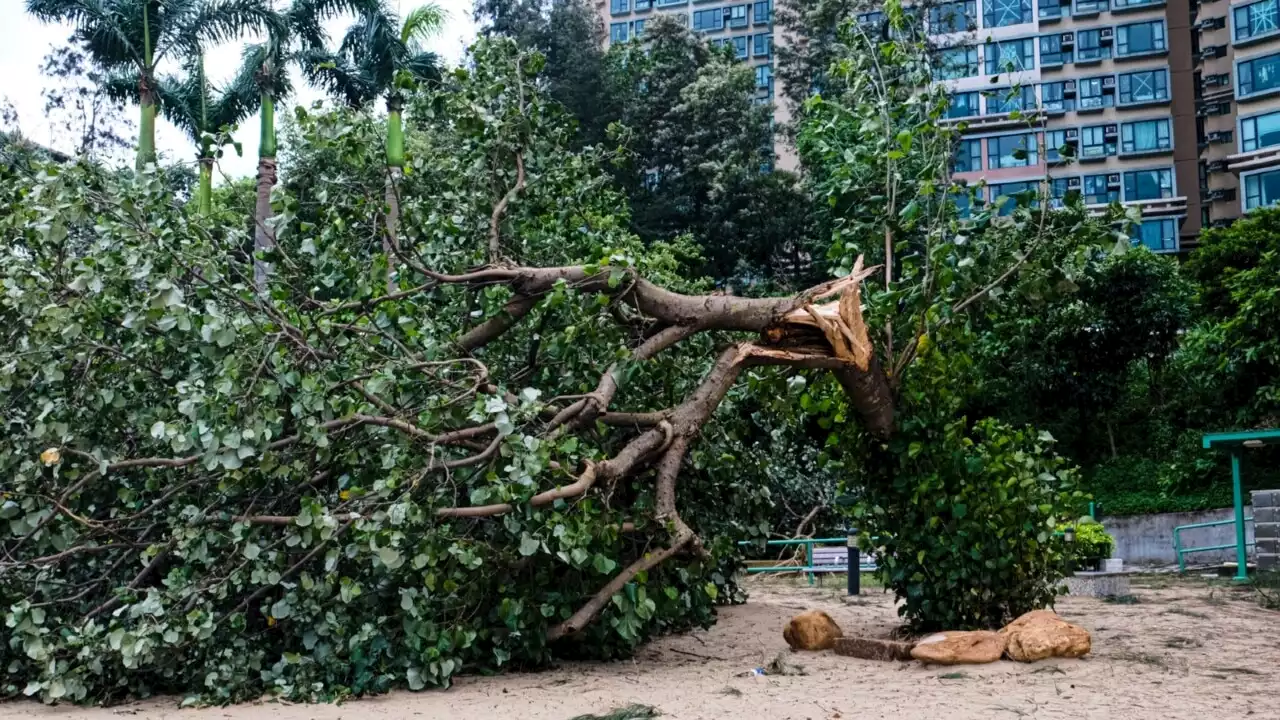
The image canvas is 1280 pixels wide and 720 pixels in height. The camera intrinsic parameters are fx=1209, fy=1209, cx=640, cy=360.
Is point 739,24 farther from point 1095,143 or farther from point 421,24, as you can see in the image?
point 421,24

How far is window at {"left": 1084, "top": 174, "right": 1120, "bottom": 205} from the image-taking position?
39.1 m

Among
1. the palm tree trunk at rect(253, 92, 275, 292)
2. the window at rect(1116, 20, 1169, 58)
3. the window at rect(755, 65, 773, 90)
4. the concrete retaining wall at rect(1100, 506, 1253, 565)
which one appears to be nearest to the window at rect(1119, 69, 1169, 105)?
the window at rect(1116, 20, 1169, 58)

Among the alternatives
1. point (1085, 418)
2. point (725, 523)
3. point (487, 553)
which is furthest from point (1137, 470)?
point (487, 553)

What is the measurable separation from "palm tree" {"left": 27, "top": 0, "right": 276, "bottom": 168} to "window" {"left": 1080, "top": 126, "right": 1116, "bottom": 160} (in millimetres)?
27417

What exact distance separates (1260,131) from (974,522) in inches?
1244

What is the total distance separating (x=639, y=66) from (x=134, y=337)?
3091cm

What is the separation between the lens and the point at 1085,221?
8242 mm

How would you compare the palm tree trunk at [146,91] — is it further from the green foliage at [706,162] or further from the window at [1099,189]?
the window at [1099,189]

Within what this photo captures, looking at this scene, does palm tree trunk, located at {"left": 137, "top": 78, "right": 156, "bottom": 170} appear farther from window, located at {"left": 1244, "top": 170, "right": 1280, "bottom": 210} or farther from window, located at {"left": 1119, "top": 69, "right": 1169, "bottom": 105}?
window, located at {"left": 1119, "top": 69, "right": 1169, "bottom": 105}

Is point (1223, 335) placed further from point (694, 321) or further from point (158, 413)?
point (158, 413)

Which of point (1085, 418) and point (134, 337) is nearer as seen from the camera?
point (134, 337)

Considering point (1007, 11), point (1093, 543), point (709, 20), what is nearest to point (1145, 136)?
point (1007, 11)

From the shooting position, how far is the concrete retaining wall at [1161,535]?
72.6 ft

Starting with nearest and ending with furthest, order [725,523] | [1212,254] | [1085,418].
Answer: [725,523], [1212,254], [1085,418]
